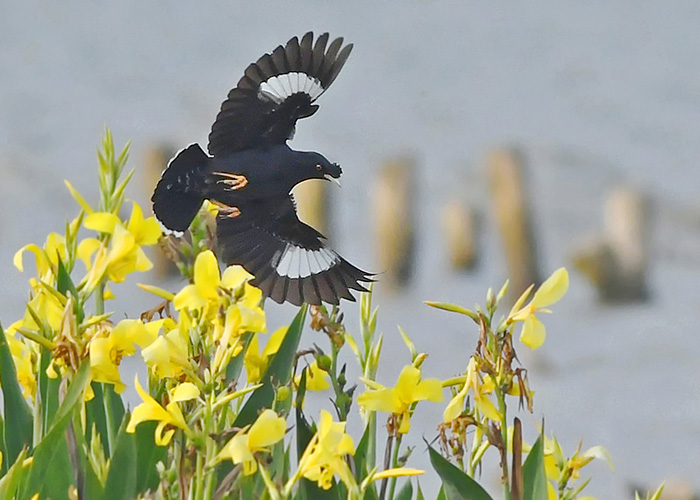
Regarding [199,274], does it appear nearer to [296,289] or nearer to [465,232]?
[296,289]

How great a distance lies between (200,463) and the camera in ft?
1.77

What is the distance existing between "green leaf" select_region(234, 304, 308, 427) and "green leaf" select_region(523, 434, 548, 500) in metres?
0.18

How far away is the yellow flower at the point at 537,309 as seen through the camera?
67 centimetres

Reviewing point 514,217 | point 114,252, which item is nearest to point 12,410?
point 114,252

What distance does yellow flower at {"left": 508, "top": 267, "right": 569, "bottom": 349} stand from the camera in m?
0.67

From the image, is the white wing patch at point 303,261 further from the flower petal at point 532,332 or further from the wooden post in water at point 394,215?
the wooden post in water at point 394,215

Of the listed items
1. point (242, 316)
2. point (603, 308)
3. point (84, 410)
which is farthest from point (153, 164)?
point (242, 316)

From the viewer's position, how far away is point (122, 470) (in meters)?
0.71

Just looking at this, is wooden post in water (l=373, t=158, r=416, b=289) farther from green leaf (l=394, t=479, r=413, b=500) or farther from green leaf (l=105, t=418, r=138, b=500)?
green leaf (l=105, t=418, r=138, b=500)

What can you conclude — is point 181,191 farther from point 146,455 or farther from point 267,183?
point 146,455

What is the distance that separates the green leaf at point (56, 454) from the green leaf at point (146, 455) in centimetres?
5

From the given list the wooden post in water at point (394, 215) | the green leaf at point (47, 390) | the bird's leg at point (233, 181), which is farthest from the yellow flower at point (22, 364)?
the wooden post in water at point (394, 215)

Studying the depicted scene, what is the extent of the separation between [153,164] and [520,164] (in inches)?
47.3

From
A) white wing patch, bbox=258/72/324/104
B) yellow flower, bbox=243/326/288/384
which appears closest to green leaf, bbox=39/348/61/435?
yellow flower, bbox=243/326/288/384
